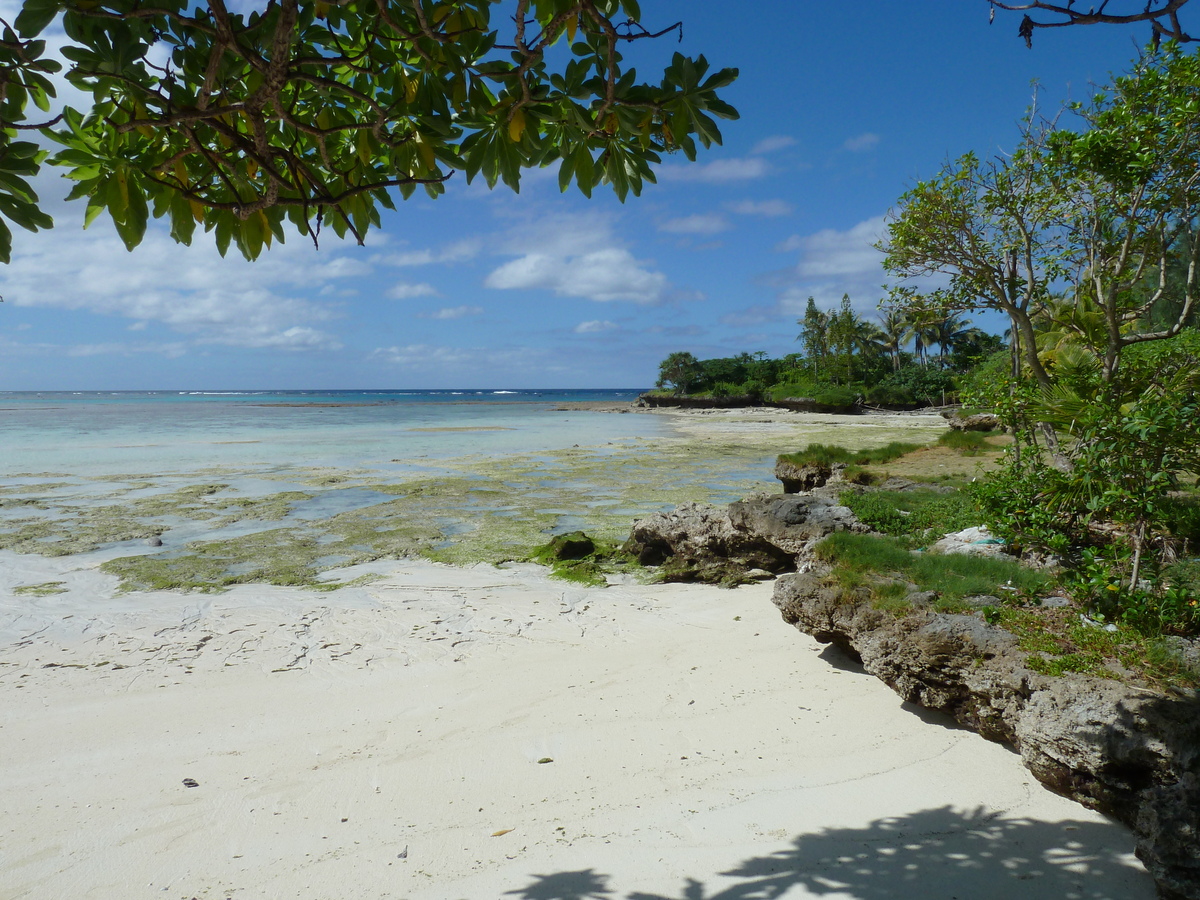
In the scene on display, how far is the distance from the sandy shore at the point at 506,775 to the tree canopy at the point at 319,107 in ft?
9.22

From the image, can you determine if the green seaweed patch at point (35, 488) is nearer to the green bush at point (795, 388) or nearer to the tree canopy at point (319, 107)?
the tree canopy at point (319, 107)

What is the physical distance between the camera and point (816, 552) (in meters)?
5.90

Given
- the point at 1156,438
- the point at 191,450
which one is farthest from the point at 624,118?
the point at 191,450

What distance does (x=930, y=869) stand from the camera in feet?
9.80

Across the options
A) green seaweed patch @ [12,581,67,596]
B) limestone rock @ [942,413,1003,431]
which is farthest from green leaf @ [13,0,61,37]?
limestone rock @ [942,413,1003,431]

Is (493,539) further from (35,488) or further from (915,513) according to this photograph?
(35,488)

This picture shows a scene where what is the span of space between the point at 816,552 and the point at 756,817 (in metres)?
2.86

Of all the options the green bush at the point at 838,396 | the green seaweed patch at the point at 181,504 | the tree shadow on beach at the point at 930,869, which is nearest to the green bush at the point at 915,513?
the tree shadow on beach at the point at 930,869

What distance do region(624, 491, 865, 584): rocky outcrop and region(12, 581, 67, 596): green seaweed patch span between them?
662 cm

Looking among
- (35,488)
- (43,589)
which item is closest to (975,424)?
(43,589)

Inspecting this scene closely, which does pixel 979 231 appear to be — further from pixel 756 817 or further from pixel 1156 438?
pixel 756 817

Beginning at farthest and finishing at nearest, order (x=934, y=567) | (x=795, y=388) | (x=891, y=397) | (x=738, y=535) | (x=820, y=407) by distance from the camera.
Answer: (x=795, y=388) → (x=891, y=397) → (x=820, y=407) → (x=738, y=535) → (x=934, y=567)

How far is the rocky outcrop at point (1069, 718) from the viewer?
2.79m

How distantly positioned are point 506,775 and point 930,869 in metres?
2.15
